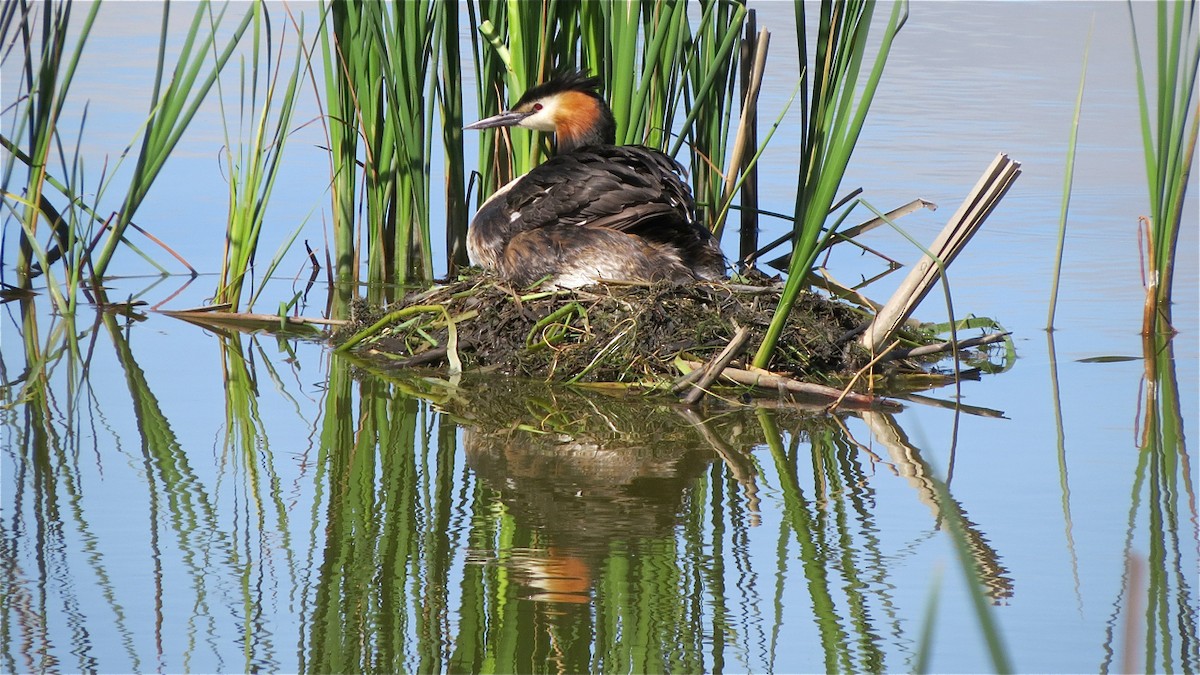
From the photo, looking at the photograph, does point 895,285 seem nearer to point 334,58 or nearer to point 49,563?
point 334,58

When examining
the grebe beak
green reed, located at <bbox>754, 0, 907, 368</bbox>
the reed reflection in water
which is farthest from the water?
the grebe beak

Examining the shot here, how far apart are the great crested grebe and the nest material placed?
0.14 m

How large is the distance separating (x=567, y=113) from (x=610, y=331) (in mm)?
1312

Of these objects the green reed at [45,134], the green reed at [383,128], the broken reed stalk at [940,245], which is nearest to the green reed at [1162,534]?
the broken reed stalk at [940,245]

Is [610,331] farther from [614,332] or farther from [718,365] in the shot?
[718,365]

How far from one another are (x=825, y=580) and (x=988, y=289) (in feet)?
10.7

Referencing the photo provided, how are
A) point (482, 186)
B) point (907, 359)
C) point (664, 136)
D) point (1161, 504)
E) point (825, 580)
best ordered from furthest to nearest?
point (482, 186) → point (664, 136) → point (907, 359) → point (1161, 504) → point (825, 580)

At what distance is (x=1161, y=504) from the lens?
11.8 feet

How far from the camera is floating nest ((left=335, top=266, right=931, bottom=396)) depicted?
15.1ft

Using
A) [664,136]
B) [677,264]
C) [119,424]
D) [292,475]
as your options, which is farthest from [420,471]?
[664,136]

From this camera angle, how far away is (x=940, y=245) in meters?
4.86

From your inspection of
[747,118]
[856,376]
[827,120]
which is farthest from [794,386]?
[747,118]

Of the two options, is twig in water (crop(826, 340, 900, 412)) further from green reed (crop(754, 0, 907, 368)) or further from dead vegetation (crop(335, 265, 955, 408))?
green reed (crop(754, 0, 907, 368))

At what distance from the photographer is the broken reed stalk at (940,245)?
4.73 m
